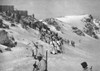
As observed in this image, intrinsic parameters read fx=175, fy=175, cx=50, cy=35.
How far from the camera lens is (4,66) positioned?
20500 millimetres

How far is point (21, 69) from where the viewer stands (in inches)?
774

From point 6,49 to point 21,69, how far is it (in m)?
7.82

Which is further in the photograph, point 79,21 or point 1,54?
point 79,21

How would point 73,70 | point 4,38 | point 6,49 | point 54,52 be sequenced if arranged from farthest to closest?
point 54,52, point 4,38, point 6,49, point 73,70

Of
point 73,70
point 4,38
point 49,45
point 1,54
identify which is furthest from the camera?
point 49,45

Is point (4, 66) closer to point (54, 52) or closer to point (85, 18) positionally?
point (54, 52)

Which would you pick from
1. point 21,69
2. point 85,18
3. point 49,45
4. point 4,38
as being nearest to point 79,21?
point 85,18

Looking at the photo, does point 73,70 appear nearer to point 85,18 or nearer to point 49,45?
point 49,45

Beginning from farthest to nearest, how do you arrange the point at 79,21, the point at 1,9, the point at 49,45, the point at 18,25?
the point at 79,21
the point at 1,9
the point at 18,25
the point at 49,45

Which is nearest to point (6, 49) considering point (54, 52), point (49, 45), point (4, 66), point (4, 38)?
point (4, 38)

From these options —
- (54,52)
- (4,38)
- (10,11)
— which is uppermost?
(10,11)

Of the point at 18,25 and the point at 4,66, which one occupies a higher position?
the point at 18,25

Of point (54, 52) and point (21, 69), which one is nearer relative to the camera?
point (21, 69)

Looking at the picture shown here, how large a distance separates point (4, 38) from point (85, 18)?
13066cm
